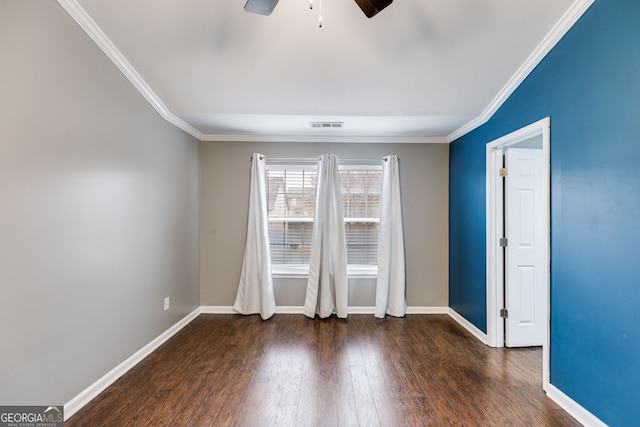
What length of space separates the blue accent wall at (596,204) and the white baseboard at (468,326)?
90 centimetres

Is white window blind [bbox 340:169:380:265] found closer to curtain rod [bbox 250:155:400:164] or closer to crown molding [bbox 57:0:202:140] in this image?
curtain rod [bbox 250:155:400:164]

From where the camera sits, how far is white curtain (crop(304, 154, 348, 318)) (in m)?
3.61

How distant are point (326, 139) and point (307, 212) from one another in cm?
99

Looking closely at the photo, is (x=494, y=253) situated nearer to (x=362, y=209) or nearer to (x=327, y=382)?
(x=362, y=209)

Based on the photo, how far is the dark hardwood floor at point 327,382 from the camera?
73.9 inches

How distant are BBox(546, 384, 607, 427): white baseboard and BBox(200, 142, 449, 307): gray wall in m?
1.78

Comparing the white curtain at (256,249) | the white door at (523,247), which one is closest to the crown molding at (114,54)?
the white curtain at (256,249)

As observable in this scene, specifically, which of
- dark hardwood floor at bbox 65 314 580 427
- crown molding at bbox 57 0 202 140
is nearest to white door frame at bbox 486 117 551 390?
dark hardwood floor at bbox 65 314 580 427

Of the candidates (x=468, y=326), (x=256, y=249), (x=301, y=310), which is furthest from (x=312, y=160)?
(x=468, y=326)

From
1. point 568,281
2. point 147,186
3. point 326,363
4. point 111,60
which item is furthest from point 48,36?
point 568,281

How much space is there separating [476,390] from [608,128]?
194cm

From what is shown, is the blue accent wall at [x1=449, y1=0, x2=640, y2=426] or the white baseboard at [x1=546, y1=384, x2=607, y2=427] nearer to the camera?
the blue accent wall at [x1=449, y1=0, x2=640, y2=426]

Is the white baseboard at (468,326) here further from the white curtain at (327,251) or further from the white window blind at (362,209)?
the white curtain at (327,251)

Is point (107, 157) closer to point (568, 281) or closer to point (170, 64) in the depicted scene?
point (170, 64)
